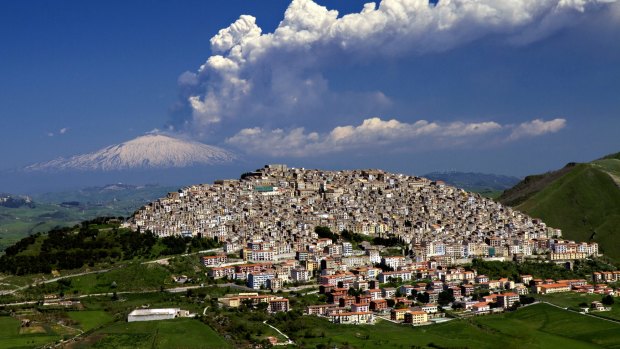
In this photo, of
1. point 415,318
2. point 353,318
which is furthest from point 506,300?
point 353,318

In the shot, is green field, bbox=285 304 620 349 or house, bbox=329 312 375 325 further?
house, bbox=329 312 375 325

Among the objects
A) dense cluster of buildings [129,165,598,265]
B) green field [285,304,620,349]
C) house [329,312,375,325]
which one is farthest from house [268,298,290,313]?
dense cluster of buildings [129,165,598,265]

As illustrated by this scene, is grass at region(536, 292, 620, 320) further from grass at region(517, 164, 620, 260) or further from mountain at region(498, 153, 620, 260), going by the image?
mountain at region(498, 153, 620, 260)

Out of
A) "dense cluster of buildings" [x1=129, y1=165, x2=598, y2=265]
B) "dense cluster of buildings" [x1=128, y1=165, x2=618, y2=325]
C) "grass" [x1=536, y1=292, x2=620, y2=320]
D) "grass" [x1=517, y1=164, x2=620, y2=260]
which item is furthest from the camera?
"grass" [x1=517, y1=164, x2=620, y2=260]

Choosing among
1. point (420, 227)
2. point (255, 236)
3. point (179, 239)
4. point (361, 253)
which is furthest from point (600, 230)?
point (179, 239)

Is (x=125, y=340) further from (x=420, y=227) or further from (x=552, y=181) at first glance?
(x=552, y=181)

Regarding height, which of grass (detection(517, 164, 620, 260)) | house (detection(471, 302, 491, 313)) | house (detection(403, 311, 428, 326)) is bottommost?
house (detection(403, 311, 428, 326))

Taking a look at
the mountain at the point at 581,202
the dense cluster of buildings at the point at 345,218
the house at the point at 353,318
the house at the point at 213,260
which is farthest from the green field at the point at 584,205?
the house at the point at 213,260
